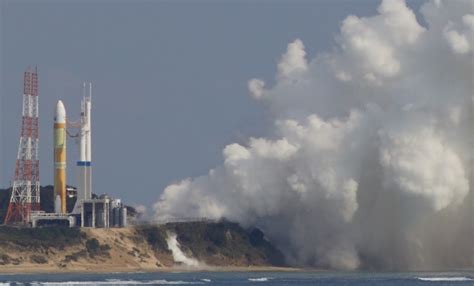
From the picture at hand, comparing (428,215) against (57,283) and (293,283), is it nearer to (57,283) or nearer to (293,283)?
(293,283)

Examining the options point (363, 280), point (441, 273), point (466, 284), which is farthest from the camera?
point (441, 273)

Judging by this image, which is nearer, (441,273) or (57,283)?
(57,283)

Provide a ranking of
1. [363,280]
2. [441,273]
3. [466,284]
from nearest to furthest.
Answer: [466,284] → [363,280] → [441,273]

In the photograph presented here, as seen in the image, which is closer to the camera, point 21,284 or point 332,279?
point 21,284

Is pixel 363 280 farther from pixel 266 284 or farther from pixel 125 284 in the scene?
pixel 125 284

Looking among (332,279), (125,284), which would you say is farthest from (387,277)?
(125,284)

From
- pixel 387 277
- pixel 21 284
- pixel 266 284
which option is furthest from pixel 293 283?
pixel 21 284
